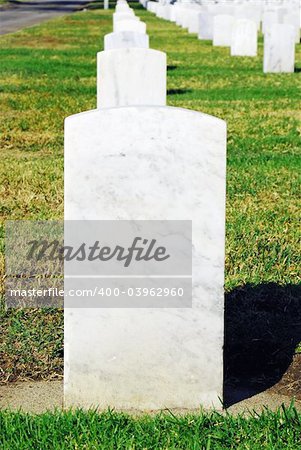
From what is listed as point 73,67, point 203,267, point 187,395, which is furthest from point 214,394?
point 73,67

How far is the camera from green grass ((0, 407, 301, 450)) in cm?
350

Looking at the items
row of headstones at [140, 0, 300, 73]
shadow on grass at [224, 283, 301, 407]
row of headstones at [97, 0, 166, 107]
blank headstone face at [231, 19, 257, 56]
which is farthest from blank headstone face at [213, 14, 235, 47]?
shadow on grass at [224, 283, 301, 407]

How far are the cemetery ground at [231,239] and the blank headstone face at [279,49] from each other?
0.50m

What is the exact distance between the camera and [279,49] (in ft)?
53.6

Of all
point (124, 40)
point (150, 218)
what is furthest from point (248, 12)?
point (150, 218)

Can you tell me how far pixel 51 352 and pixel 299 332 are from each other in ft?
3.91

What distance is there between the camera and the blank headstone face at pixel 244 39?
19.8 m

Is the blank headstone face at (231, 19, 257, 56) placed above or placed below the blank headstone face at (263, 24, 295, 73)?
below

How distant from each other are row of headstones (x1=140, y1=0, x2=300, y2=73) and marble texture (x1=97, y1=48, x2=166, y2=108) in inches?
327

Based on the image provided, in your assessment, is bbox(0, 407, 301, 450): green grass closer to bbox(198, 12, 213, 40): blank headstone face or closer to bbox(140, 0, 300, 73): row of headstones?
bbox(140, 0, 300, 73): row of headstones

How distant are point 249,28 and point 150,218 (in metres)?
16.7

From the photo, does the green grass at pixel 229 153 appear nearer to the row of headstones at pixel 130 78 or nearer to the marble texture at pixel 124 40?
the row of headstones at pixel 130 78

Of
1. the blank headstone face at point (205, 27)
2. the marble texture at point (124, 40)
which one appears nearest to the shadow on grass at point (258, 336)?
the marble texture at point (124, 40)

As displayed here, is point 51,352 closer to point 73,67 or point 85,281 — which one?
point 85,281
